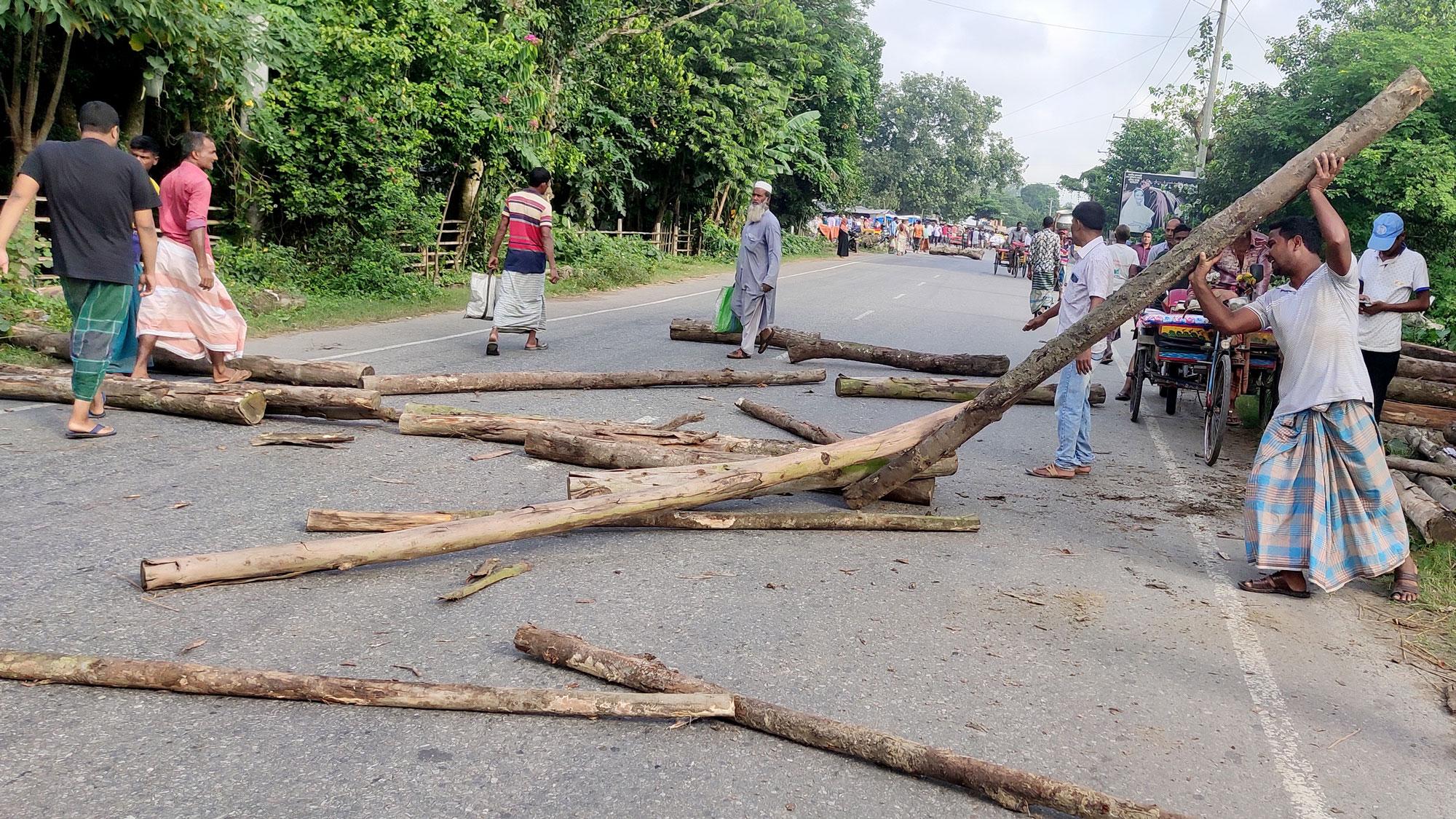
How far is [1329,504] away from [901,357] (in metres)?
6.90

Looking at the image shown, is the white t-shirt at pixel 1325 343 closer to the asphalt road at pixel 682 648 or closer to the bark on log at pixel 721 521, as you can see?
the asphalt road at pixel 682 648

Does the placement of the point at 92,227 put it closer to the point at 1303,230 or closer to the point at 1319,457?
the point at 1303,230

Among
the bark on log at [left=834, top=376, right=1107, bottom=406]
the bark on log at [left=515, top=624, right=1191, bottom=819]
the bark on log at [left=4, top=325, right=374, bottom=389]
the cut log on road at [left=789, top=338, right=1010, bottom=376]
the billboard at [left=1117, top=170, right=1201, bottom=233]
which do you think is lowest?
the bark on log at [left=515, top=624, right=1191, bottom=819]

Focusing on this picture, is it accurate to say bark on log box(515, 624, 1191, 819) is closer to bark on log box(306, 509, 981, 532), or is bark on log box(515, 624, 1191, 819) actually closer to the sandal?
bark on log box(306, 509, 981, 532)

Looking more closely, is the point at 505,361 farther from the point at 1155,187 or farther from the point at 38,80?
the point at 1155,187

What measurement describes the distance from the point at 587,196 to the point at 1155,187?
2255cm

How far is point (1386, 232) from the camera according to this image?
748 centimetres

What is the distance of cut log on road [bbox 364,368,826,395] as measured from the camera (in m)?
8.61

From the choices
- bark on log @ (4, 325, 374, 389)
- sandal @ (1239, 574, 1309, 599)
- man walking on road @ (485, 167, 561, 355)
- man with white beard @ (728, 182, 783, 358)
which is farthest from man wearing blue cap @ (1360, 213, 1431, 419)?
man walking on road @ (485, 167, 561, 355)

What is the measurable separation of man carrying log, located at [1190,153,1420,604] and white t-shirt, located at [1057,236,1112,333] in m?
1.98

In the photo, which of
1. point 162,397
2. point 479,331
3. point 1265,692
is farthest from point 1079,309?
point 479,331

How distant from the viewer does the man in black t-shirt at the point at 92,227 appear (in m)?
6.38

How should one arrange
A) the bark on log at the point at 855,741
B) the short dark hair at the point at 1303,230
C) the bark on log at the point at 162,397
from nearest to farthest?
the bark on log at the point at 855,741, the short dark hair at the point at 1303,230, the bark on log at the point at 162,397

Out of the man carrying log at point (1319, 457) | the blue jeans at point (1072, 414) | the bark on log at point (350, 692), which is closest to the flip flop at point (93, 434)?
the bark on log at point (350, 692)
